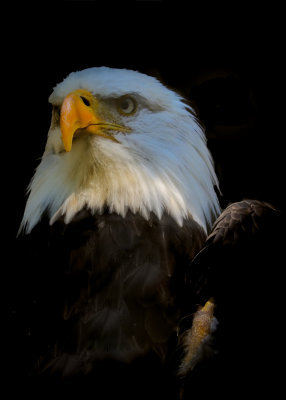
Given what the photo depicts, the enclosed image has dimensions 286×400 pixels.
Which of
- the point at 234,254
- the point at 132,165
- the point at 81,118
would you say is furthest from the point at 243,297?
the point at 81,118

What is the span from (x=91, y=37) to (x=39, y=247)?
97cm

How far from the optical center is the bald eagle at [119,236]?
1074mm

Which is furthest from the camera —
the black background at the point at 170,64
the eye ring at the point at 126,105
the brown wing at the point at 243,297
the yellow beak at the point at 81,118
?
the black background at the point at 170,64

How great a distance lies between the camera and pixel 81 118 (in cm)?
119

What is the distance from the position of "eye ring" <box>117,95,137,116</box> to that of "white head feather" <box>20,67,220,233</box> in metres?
0.01

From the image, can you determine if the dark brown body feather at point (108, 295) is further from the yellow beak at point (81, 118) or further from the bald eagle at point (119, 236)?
the yellow beak at point (81, 118)

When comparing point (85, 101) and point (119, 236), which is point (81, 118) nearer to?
point (85, 101)

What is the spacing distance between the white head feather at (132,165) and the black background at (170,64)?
33cm

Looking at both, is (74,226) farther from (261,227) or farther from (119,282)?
(261,227)

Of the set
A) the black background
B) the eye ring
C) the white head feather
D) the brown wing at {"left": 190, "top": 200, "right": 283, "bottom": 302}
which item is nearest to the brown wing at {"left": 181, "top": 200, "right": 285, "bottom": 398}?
the brown wing at {"left": 190, "top": 200, "right": 283, "bottom": 302}

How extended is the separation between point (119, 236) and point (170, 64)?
3.07 ft

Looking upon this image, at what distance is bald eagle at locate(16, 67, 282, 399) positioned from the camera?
1.07m

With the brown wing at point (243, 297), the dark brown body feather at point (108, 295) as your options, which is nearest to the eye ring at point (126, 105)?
the dark brown body feather at point (108, 295)

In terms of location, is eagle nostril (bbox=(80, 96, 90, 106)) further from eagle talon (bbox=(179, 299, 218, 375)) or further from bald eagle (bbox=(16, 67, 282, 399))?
eagle talon (bbox=(179, 299, 218, 375))
